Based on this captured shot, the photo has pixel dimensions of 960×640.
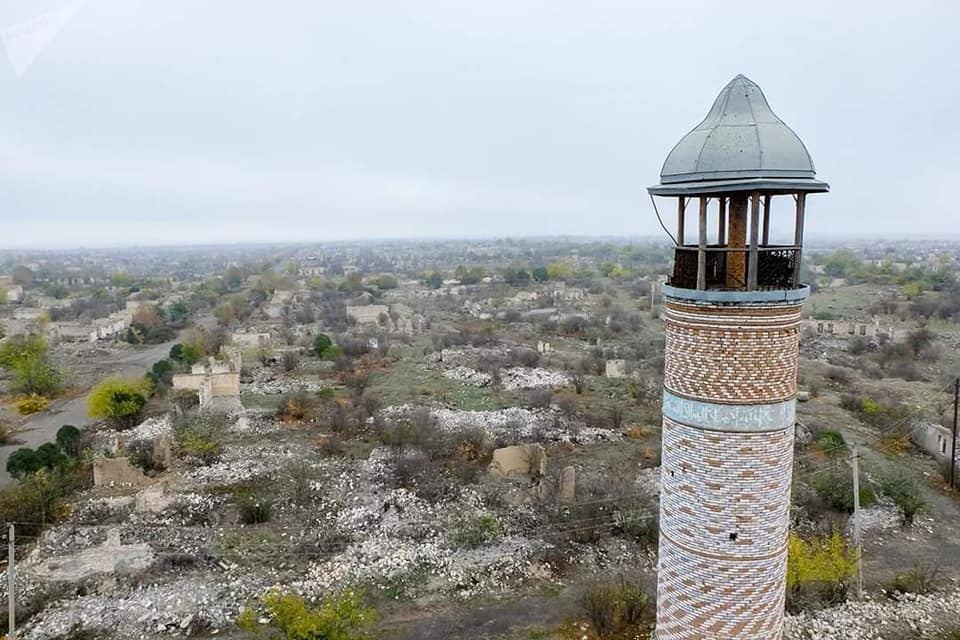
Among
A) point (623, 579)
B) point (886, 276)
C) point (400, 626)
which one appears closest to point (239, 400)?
point (400, 626)

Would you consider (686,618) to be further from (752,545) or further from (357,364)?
(357,364)

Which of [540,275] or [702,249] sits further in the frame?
[540,275]

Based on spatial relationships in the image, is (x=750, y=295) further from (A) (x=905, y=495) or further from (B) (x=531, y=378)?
(B) (x=531, y=378)

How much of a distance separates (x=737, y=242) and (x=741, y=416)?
61.9 inches

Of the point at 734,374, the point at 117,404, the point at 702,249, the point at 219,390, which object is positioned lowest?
the point at 117,404

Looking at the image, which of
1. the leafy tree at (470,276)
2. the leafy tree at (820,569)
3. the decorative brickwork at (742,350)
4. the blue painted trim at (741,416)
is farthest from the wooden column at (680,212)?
the leafy tree at (470,276)

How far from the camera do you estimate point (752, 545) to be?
535cm

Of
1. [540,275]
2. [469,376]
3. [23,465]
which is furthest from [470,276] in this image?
[23,465]

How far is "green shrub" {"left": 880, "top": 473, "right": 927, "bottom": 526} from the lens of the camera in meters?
12.1

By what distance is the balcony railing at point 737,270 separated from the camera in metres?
5.29

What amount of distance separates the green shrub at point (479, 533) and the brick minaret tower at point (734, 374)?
6002 mm

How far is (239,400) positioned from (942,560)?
1811cm

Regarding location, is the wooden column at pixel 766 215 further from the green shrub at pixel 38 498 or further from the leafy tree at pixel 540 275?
the leafy tree at pixel 540 275

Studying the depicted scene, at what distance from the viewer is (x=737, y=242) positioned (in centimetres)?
561
